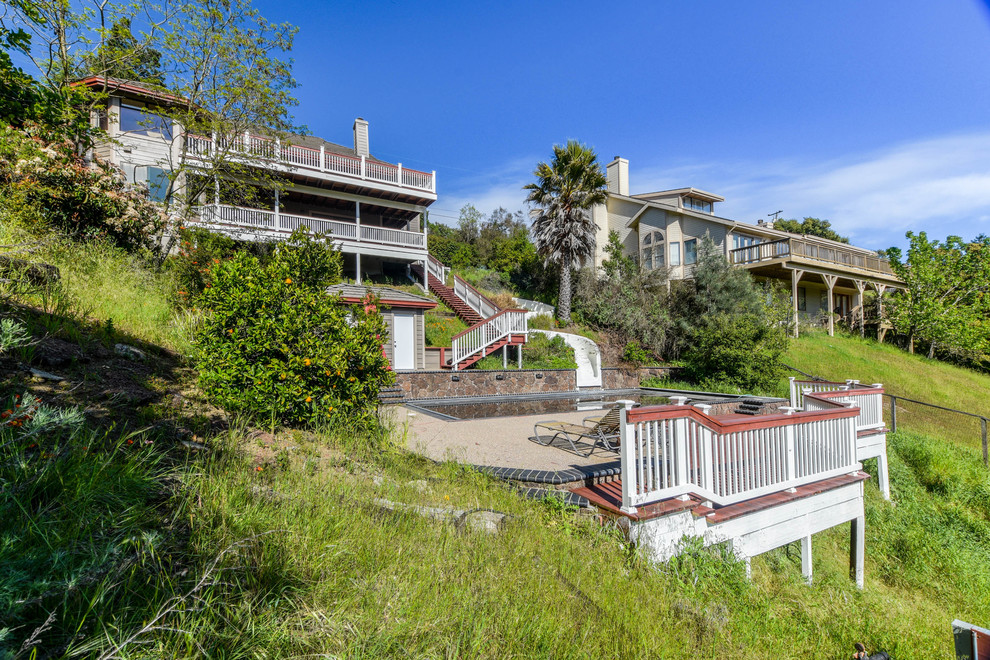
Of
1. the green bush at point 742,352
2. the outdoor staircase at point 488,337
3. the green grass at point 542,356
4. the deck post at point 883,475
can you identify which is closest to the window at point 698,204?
the green bush at point 742,352

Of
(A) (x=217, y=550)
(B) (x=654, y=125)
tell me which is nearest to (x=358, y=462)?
(A) (x=217, y=550)

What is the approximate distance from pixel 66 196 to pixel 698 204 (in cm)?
2869

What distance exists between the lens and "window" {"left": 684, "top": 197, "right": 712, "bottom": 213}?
28139 mm

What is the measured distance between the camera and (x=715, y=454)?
4.67 meters

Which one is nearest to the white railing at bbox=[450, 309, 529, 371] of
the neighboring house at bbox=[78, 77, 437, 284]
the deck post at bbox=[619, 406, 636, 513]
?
the neighboring house at bbox=[78, 77, 437, 284]

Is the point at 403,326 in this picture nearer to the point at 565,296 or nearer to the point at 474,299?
the point at 474,299

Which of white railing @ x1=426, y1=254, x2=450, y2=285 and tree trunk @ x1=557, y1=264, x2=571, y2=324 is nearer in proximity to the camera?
tree trunk @ x1=557, y1=264, x2=571, y2=324

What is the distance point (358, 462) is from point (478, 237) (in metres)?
32.5

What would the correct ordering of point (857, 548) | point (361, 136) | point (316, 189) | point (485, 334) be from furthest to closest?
point (361, 136)
point (316, 189)
point (485, 334)
point (857, 548)

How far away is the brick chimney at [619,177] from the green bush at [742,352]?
1557 cm

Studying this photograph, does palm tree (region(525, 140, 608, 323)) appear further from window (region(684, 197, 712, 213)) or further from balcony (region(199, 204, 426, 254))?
window (region(684, 197, 712, 213))

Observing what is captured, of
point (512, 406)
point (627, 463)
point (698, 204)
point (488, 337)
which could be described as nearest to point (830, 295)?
point (698, 204)

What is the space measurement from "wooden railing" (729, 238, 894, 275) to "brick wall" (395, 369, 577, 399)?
13339mm

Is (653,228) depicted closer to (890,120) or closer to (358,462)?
(890,120)
